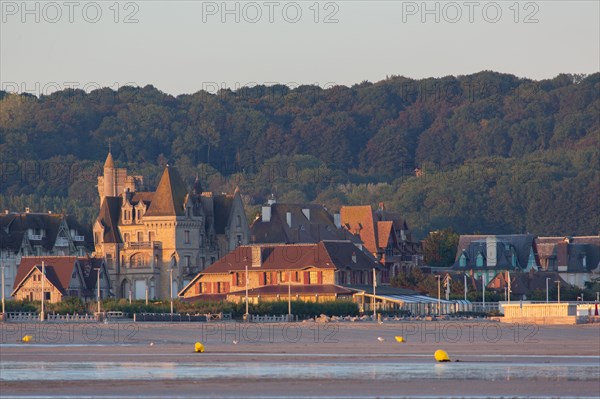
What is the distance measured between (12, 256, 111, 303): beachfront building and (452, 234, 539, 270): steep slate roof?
131 ft

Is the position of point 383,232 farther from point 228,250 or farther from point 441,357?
point 441,357

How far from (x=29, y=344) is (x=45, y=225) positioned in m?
60.8

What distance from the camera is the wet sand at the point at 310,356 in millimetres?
38188

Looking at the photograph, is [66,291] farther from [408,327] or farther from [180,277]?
[408,327]

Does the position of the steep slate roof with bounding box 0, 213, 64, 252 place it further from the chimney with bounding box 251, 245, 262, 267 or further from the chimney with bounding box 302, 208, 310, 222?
the chimney with bounding box 251, 245, 262, 267

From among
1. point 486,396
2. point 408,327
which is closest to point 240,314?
point 408,327

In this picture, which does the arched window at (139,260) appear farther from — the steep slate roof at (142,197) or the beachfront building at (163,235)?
the steep slate roof at (142,197)

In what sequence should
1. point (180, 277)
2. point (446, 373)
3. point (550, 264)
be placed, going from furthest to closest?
point (550, 264)
point (180, 277)
point (446, 373)

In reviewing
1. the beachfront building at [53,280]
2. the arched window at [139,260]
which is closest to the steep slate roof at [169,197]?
the arched window at [139,260]

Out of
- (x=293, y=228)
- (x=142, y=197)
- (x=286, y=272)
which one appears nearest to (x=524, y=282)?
→ (x=293, y=228)

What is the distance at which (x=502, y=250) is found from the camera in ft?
442

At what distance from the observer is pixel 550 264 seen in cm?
14012

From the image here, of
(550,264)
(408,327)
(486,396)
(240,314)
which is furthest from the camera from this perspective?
(550,264)

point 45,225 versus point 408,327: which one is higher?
point 45,225
